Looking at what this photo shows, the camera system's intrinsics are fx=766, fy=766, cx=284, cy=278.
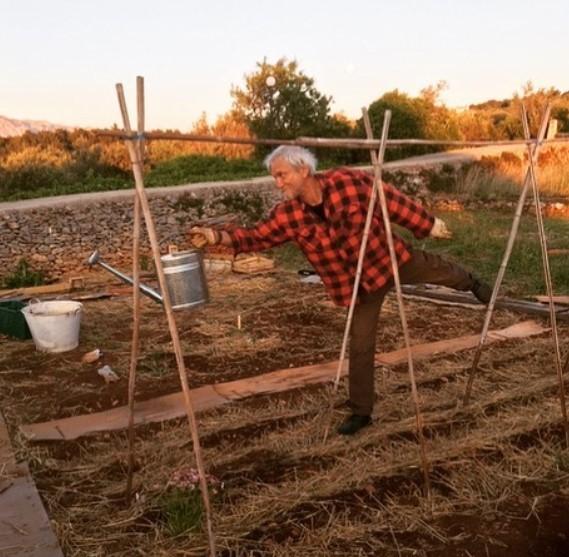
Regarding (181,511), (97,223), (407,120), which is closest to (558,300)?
(181,511)

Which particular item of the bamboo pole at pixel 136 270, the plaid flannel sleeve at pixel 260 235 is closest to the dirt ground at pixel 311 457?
the bamboo pole at pixel 136 270

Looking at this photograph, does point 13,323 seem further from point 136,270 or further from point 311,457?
point 136,270

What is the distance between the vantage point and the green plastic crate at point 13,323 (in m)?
6.45

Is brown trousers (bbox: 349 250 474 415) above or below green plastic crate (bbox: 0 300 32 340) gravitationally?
above

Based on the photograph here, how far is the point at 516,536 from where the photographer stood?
301 centimetres

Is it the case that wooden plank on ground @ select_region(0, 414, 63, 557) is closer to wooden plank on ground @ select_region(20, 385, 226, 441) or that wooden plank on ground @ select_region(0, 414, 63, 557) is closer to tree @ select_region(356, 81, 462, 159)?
wooden plank on ground @ select_region(20, 385, 226, 441)

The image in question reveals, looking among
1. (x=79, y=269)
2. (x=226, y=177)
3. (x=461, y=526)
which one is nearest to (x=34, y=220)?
(x=79, y=269)

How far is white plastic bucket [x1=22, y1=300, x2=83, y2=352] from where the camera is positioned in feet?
19.7

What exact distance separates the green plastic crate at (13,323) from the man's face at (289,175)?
3.56 metres

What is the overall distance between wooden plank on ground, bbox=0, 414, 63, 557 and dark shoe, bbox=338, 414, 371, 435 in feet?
5.09

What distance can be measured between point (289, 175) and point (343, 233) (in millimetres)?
410

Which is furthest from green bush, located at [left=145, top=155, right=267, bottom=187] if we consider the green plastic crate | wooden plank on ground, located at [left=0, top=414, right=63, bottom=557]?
wooden plank on ground, located at [left=0, top=414, right=63, bottom=557]

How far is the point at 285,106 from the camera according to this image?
66.2ft

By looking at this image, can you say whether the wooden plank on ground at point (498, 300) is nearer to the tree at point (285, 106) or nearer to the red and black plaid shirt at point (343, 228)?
the red and black plaid shirt at point (343, 228)
